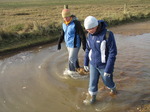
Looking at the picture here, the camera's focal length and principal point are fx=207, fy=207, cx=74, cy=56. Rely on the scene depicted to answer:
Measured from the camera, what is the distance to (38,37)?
36.6ft

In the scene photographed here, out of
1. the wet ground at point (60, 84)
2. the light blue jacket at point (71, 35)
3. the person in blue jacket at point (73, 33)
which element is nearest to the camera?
the wet ground at point (60, 84)

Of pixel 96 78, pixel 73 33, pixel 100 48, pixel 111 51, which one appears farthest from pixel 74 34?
pixel 111 51

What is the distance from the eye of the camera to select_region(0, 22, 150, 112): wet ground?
4.86 metres

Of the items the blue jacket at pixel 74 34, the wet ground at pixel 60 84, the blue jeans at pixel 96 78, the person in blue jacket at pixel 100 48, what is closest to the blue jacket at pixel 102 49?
the person in blue jacket at pixel 100 48

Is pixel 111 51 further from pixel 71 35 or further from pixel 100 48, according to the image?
pixel 71 35

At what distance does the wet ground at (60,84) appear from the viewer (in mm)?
4863

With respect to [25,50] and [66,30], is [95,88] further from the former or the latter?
[25,50]

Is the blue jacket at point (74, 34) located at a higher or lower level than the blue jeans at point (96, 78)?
higher

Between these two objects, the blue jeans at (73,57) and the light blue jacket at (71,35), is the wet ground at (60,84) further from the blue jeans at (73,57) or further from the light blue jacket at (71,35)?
the light blue jacket at (71,35)

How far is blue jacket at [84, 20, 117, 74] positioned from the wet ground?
1133 millimetres

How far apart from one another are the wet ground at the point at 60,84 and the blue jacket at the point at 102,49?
3.72 ft

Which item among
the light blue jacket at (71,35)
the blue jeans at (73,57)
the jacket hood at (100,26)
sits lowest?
the blue jeans at (73,57)

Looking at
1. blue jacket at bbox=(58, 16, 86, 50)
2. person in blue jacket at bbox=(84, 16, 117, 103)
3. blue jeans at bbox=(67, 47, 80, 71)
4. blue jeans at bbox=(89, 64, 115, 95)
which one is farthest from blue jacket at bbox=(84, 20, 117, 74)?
blue jeans at bbox=(67, 47, 80, 71)

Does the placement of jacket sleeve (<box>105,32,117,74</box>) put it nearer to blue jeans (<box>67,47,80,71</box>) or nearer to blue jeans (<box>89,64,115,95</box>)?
blue jeans (<box>89,64,115,95</box>)
